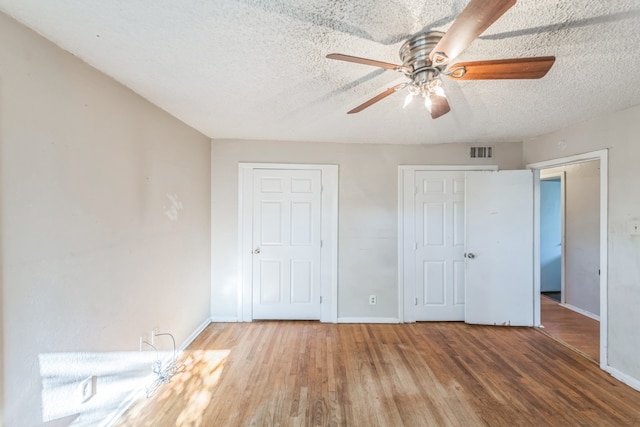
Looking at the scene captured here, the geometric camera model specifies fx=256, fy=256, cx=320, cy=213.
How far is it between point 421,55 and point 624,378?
2996 mm

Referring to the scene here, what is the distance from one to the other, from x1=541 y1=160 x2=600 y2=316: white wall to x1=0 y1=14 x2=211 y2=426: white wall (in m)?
5.06

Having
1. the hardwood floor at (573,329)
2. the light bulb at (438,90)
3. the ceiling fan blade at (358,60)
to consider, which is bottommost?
the hardwood floor at (573,329)

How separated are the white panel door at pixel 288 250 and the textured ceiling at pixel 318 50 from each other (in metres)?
1.06

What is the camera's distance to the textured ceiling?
106 centimetres

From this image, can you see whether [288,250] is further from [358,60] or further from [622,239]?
[622,239]

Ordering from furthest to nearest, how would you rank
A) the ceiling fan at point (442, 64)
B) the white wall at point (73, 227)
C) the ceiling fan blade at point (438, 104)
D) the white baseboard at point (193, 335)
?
1. the white baseboard at point (193, 335)
2. the ceiling fan blade at point (438, 104)
3. the white wall at point (73, 227)
4. the ceiling fan at point (442, 64)

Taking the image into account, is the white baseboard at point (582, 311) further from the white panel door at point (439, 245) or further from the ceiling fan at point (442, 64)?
the ceiling fan at point (442, 64)

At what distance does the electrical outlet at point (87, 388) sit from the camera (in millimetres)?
1428

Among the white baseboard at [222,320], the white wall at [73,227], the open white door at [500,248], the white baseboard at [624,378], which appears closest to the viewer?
the white wall at [73,227]

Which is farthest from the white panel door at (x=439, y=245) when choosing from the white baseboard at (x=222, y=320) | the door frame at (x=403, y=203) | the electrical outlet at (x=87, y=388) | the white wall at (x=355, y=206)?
the electrical outlet at (x=87, y=388)

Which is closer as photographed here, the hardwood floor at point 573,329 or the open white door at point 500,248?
the hardwood floor at point 573,329

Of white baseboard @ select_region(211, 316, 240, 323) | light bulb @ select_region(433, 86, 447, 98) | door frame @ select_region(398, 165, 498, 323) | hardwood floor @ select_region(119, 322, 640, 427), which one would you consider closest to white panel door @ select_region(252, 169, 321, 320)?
white baseboard @ select_region(211, 316, 240, 323)

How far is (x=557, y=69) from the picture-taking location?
1.51 m

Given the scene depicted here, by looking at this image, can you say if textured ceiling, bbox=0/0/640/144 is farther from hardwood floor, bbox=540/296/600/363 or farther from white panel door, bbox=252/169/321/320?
hardwood floor, bbox=540/296/600/363
